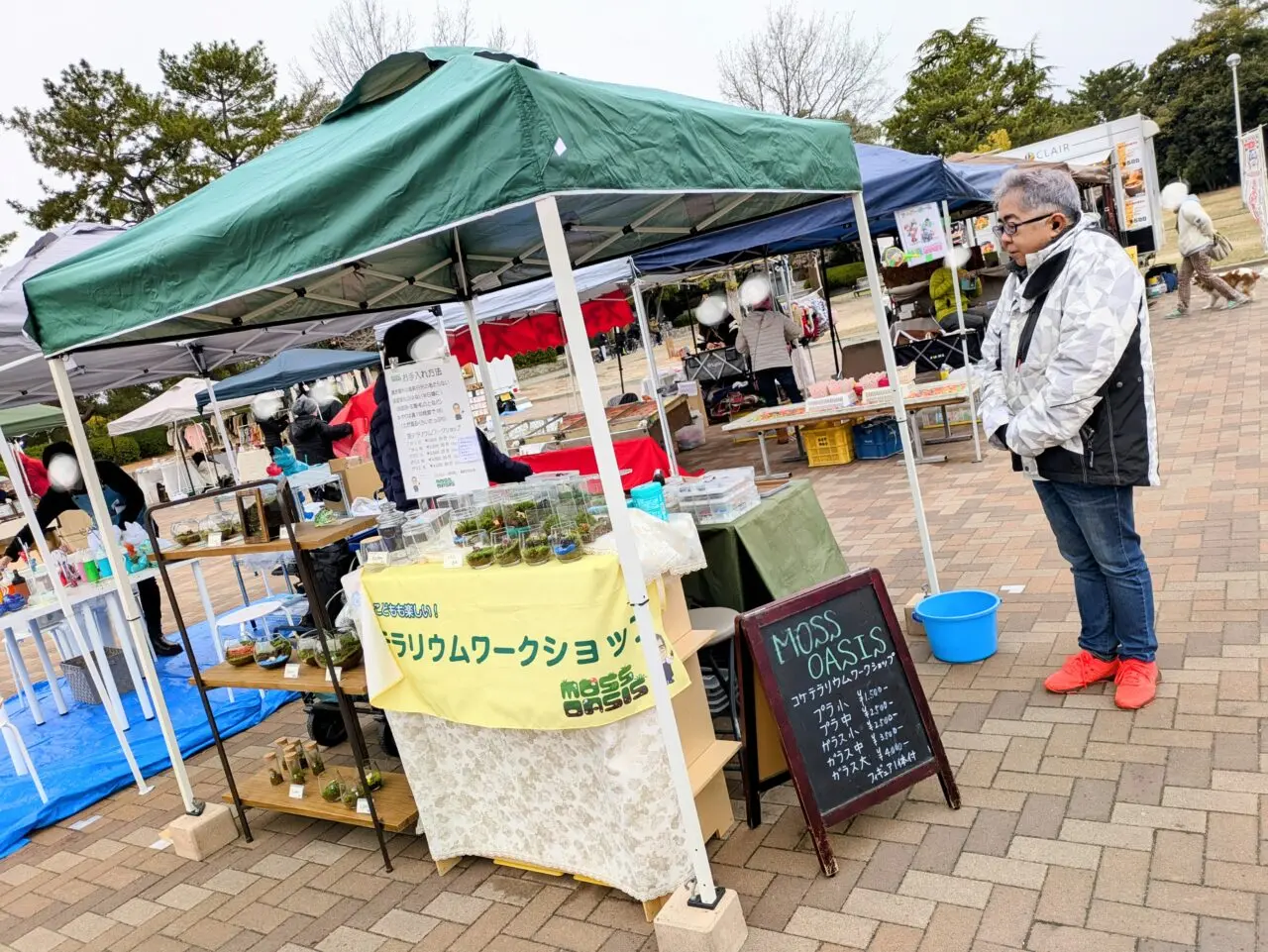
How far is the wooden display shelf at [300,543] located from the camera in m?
3.16

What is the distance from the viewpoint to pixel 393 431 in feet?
11.9

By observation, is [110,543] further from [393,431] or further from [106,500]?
[106,500]

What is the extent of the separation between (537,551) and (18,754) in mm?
4289

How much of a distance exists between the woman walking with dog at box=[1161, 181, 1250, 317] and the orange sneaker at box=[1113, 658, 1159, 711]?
388 inches

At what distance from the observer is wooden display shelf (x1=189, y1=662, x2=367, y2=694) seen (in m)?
3.20

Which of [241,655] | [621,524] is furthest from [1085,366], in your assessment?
[241,655]

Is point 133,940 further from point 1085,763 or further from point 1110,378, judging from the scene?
point 1110,378

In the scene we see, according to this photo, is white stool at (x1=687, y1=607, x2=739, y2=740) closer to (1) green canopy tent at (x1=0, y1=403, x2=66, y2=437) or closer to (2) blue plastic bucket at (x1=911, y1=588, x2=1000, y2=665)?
(2) blue plastic bucket at (x1=911, y1=588, x2=1000, y2=665)

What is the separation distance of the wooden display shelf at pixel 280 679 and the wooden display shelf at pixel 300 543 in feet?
1.74

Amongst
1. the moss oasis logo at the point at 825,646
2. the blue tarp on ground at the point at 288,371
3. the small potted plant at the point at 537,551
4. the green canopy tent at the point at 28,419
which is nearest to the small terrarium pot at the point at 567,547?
the small potted plant at the point at 537,551

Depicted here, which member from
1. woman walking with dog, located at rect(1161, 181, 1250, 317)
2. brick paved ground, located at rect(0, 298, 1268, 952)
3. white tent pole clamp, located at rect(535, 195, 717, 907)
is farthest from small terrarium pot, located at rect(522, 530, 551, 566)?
woman walking with dog, located at rect(1161, 181, 1250, 317)

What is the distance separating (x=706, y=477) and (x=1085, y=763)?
1.86 metres

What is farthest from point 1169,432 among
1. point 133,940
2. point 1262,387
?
point 133,940

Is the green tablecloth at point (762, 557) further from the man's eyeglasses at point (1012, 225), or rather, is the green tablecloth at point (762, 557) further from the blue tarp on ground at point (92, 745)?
the blue tarp on ground at point (92, 745)
